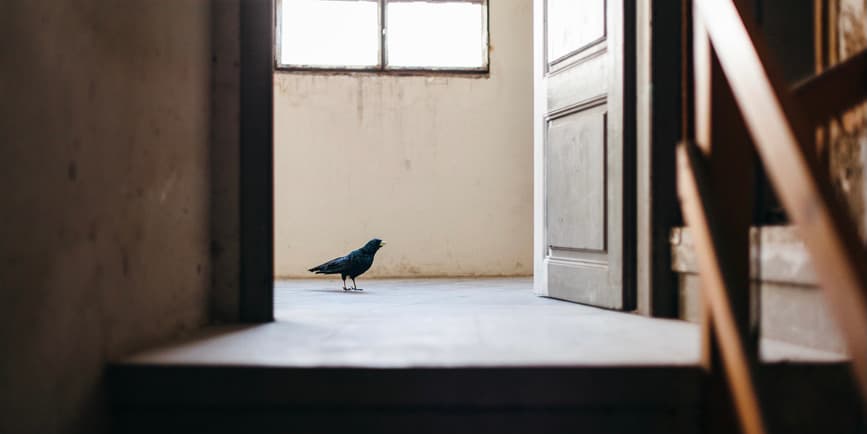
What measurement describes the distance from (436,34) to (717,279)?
4.42 m

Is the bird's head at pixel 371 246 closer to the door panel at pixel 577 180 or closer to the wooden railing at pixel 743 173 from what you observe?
the door panel at pixel 577 180

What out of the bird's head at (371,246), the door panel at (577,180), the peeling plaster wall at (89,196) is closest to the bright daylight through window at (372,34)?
the bird's head at (371,246)

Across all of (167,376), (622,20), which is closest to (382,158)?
(622,20)

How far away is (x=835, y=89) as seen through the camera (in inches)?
52.3

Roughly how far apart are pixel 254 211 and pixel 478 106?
136 inches

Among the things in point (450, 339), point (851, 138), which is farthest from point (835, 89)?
point (450, 339)

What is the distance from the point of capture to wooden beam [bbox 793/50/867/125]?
1290 millimetres

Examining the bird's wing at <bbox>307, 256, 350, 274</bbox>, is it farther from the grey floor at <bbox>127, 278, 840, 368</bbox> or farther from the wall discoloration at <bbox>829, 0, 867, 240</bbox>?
the wall discoloration at <bbox>829, 0, 867, 240</bbox>

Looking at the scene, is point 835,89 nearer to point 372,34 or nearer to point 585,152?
point 585,152

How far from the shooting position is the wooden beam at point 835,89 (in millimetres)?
1290

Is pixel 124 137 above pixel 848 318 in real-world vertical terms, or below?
above

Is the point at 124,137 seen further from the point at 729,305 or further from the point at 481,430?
the point at 729,305

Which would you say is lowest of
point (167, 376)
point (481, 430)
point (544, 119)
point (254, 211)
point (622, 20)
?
point (481, 430)

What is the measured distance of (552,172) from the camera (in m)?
3.12
